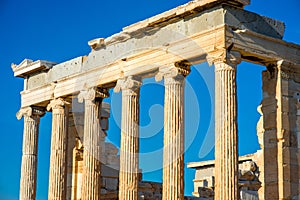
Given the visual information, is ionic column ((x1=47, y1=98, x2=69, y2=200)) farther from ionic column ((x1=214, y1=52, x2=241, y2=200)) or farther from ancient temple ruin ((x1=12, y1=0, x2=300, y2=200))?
ionic column ((x1=214, y1=52, x2=241, y2=200))

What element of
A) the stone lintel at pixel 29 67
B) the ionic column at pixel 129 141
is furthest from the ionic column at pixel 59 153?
the ionic column at pixel 129 141

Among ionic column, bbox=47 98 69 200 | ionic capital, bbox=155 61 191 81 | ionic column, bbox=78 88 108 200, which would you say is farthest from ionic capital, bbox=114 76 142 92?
ionic column, bbox=47 98 69 200

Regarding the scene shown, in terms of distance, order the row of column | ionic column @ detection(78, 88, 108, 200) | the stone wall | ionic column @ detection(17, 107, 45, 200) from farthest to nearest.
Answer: ionic column @ detection(17, 107, 45, 200) → the stone wall → ionic column @ detection(78, 88, 108, 200) → the row of column

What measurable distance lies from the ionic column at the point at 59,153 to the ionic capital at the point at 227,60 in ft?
27.7

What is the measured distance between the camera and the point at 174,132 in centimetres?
2353

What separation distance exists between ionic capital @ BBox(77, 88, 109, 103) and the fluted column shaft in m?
1.68

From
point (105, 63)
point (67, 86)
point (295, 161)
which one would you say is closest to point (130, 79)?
point (105, 63)

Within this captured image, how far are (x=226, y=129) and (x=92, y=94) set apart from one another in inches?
274

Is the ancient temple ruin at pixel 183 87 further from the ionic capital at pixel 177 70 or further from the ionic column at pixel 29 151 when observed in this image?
the ionic column at pixel 29 151

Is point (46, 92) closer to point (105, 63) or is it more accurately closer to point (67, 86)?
point (67, 86)

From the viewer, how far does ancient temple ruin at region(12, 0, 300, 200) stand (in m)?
22.1

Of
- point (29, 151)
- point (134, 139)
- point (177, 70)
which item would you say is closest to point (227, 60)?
point (177, 70)

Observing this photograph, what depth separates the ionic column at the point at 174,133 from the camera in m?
23.3

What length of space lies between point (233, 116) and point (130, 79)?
4.79 m
